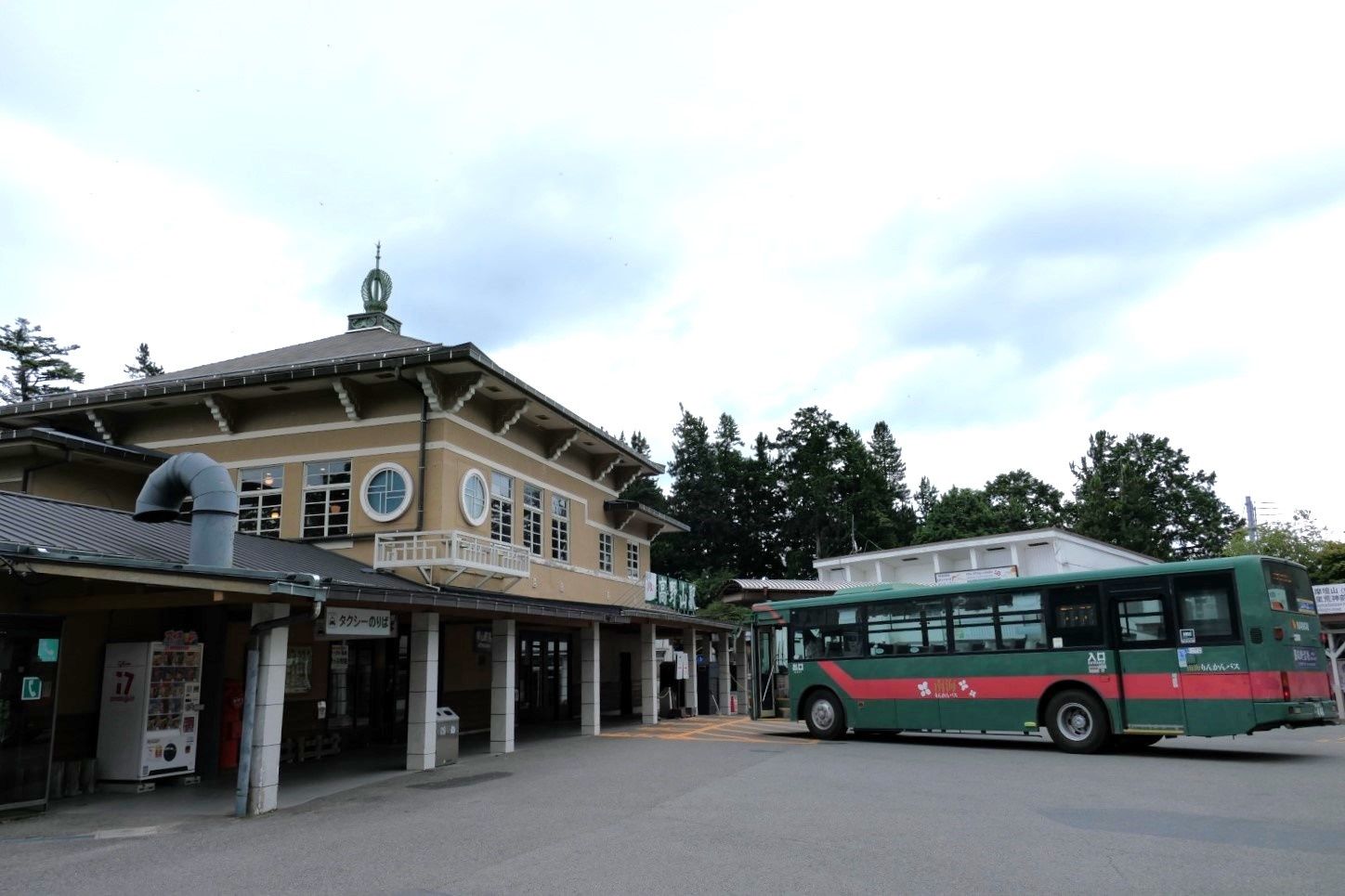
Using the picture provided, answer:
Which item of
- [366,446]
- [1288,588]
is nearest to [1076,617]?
[1288,588]

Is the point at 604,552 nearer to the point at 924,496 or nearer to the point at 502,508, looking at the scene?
the point at 502,508

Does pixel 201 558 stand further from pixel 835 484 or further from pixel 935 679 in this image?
pixel 835 484

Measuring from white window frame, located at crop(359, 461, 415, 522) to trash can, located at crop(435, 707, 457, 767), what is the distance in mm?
4948

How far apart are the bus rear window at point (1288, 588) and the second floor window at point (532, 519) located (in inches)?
592

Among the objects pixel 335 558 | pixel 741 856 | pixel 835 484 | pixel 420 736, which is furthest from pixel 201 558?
pixel 835 484

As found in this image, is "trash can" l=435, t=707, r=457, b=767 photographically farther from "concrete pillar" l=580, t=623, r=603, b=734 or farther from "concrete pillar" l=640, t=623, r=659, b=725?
"concrete pillar" l=640, t=623, r=659, b=725

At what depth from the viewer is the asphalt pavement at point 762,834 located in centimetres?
702

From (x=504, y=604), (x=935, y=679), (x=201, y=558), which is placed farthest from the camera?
(x=935, y=679)

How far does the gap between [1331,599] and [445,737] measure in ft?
79.7

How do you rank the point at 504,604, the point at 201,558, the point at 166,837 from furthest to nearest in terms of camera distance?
the point at 504,604
the point at 201,558
the point at 166,837

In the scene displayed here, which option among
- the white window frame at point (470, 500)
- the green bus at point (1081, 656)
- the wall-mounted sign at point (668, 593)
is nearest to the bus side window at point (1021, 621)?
the green bus at point (1081, 656)

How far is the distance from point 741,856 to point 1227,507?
71.7 metres

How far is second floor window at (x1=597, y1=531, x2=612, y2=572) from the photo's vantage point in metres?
27.0

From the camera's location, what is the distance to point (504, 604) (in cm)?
1537
